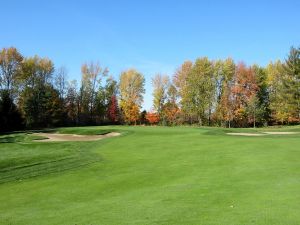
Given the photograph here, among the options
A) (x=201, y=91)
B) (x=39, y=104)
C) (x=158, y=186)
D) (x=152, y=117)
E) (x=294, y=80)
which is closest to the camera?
(x=158, y=186)

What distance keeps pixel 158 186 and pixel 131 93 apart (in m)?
63.4

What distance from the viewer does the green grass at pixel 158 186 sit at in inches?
329

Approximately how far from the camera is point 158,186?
12.4m

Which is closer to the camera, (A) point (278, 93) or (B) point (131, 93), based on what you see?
(A) point (278, 93)

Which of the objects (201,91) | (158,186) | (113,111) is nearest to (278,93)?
(201,91)

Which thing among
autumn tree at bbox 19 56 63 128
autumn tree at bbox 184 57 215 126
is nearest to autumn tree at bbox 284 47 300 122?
autumn tree at bbox 184 57 215 126

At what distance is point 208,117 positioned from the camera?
7125cm

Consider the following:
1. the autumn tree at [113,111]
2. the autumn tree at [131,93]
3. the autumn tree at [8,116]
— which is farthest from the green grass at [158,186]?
the autumn tree at [113,111]

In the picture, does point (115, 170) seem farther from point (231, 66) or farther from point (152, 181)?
point (231, 66)

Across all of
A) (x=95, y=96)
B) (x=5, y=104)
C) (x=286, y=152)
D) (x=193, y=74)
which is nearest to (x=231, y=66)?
(x=193, y=74)

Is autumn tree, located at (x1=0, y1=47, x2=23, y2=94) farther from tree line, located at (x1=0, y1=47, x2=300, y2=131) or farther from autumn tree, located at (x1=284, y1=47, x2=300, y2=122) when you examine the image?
autumn tree, located at (x1=284, y1=47, x2=300, y2=122)

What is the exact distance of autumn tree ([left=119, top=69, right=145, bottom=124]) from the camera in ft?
239

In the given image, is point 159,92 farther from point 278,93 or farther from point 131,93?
point 278,93

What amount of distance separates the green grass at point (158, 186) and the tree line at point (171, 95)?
145ft
